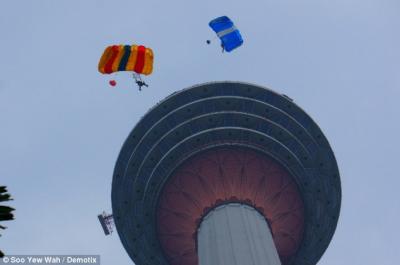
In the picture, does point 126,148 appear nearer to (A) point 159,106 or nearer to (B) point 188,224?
(A) point 159,106

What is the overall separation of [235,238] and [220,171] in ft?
26.1

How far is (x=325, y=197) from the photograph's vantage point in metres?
49.4

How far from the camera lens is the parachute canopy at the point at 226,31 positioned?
4872cm

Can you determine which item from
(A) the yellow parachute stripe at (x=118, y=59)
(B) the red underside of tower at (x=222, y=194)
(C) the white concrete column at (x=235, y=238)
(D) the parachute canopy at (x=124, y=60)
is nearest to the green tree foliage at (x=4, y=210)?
(C) the white concrete column at (x=235, y=238)

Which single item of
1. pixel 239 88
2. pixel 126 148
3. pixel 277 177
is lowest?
pixel 277 177

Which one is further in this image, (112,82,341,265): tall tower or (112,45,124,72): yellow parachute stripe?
(112,45,124,72): yellow parachute stripe

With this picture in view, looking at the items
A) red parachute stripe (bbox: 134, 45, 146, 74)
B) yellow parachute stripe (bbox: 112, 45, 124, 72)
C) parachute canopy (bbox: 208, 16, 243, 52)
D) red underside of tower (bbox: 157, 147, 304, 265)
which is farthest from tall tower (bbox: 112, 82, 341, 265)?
yellow parachute stripe (bbox: 112, 45, 124, 72)

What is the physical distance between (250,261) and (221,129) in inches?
566

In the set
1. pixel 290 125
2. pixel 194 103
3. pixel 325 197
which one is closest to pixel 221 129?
pixel 194 103

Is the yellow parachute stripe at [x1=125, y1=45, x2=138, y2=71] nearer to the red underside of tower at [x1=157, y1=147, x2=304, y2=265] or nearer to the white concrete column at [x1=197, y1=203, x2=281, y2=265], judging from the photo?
the red underside of tower at [x1=157, y1=147, x2=304, y2=265]

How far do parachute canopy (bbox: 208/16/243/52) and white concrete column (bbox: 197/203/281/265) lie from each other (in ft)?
51.5

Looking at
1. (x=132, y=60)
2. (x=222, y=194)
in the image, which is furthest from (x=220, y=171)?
(x=132, y=60)

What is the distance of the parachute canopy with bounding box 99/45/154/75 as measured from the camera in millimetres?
48062

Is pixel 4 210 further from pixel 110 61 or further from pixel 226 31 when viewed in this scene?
pixel 226 31
